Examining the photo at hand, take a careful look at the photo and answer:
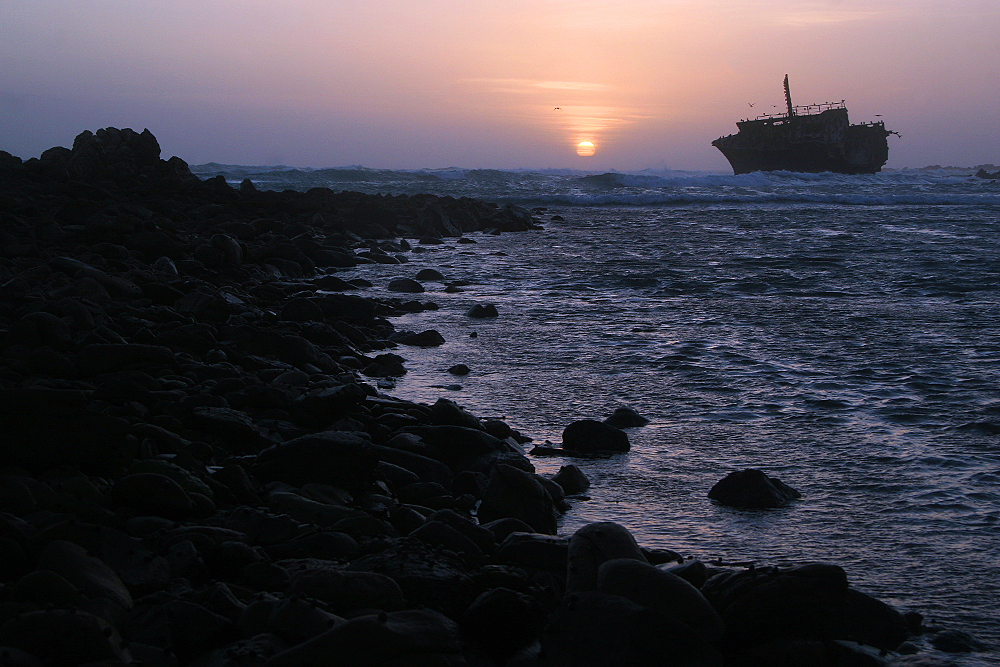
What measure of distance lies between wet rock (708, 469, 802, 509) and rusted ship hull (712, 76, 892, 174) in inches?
2291

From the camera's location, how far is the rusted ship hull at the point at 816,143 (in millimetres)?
56531

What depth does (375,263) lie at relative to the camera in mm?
16766

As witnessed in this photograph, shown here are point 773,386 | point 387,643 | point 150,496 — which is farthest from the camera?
point 773,386

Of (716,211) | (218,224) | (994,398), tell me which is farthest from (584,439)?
(716,211)

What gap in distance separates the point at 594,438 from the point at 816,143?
58.0 meters

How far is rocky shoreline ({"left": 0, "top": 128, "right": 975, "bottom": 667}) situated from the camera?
2.71 meters

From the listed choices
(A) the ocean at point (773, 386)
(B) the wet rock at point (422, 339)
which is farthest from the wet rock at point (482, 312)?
(B) the wet rock at point (422, 339)

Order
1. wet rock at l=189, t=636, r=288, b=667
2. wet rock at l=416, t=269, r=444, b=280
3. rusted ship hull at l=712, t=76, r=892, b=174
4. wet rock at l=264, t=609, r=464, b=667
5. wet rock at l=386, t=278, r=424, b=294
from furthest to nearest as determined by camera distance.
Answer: rusted ship hull at l=712, t=76, r=892, b=174
wet rock at l=416, t=269, r=444, b=280
wet rock at l=386, t=278, r=424, b=294
wet rock at l=189, t=636, r=288, b=667
wet rock at l=264, t=609, r=464, b=667

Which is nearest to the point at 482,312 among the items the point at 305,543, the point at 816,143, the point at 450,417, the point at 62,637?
the point at 450,417

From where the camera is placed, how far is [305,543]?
3.49 metres

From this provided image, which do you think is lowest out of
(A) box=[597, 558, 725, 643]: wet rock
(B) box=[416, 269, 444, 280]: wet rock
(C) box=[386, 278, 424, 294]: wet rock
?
(A) box=[597, 558, 725, 643]: wet rock

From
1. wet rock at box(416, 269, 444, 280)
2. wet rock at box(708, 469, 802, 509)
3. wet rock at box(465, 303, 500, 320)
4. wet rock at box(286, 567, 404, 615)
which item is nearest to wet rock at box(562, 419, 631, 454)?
wet rock at box(708, 469, 802, 509)

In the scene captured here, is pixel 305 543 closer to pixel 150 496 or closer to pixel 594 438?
pixel 150 496

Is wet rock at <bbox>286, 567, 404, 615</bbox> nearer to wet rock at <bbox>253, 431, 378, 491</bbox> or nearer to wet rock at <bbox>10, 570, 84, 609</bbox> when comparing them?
wet rock at <bbox>10, 570, 84, 609</bbox>
